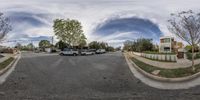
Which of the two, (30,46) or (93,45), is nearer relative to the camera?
(93,45)

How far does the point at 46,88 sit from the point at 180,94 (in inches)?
218

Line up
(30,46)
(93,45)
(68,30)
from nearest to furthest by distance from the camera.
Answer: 1. (68,30)
2. (93,45)
3. (30,46)

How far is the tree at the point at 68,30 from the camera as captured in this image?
8669 cm

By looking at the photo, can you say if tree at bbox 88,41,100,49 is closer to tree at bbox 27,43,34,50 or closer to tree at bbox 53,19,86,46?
tree at bbox 53,19,86,46

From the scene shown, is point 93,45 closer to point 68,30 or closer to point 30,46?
point 68,30

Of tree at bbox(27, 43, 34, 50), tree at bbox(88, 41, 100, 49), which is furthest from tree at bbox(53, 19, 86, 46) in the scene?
tree at bbox(27, 43, 34, 50)

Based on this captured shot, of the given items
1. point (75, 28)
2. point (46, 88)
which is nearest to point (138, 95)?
point (46, 88)

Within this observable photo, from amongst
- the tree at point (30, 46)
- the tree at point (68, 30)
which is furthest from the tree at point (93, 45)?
Answer: the tree at point (30, 46)

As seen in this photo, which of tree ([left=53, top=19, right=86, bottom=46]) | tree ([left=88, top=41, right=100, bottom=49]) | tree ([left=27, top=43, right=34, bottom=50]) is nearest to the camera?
tree ([left=53, top=19, right=86, bottom=46])

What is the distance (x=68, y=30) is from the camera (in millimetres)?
87250

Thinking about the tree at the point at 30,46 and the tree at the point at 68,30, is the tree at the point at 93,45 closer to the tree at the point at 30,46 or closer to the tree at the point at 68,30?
the tree at the point at 68,30

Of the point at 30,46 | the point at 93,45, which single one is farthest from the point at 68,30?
the point at 30,46

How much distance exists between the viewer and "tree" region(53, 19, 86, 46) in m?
86.7

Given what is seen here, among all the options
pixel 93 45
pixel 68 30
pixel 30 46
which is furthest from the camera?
pixel 30 46
